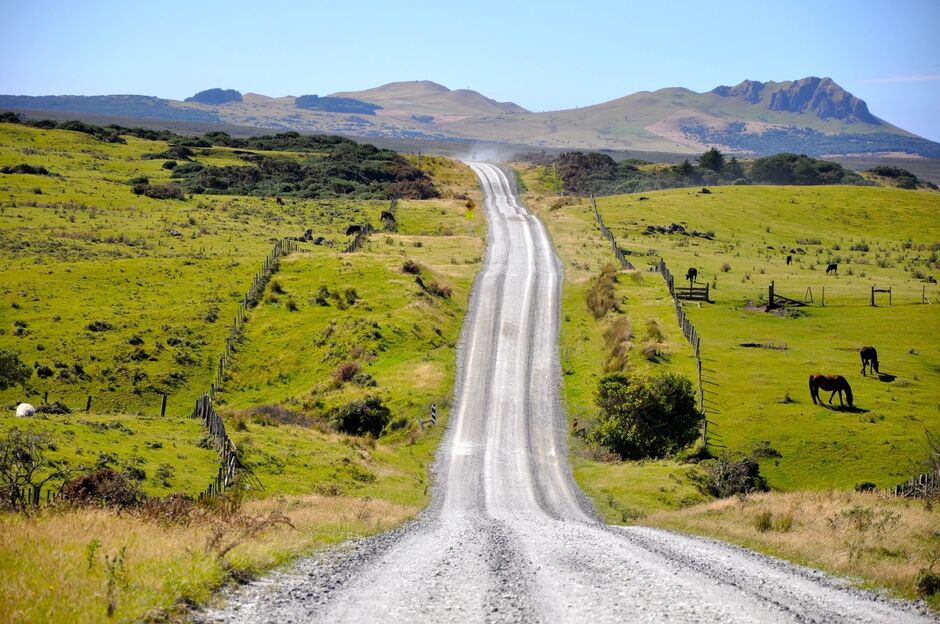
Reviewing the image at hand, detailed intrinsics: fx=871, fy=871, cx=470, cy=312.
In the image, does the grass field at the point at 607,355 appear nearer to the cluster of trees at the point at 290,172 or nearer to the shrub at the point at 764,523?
the shrub at the point at 764,523

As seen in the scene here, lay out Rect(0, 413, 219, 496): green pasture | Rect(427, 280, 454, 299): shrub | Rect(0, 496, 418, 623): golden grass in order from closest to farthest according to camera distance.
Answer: Rect(0, 496, 418, 623): golden grass → Rect(0, 413, 219, 496): green pasture → Rect(427, 280, 454, 299): shrub

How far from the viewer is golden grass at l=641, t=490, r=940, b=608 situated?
2023cm

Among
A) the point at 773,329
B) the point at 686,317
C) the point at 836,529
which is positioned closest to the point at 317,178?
the point at 686,317

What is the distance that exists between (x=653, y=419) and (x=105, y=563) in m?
36.8

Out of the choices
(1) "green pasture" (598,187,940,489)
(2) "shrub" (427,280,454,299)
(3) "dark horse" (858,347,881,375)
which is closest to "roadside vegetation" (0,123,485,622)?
(2) "shrub" (427,280,454,299)

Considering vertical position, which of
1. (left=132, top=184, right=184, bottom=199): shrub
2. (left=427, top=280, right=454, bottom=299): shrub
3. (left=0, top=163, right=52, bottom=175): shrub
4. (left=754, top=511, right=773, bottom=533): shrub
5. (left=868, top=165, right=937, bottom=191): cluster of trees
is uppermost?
(left=868, top=165, right=937, bottom=191): cluster of trees

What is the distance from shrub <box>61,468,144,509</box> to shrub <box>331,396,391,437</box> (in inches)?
962

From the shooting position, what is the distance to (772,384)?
51.8 m

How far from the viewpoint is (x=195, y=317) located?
6594cm

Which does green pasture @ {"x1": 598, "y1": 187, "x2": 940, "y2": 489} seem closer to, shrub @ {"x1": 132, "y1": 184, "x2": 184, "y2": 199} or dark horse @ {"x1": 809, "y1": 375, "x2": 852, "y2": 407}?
dark horse @ {"x1": 809, "y1": 375, "x2": 852, "y2": 407}

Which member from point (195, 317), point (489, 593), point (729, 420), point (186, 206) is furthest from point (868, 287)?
point (186, 206)

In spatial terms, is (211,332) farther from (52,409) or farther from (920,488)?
(920,488)

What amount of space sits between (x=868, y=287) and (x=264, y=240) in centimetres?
6081

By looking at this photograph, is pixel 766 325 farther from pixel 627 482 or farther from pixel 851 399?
pixel 627 482
